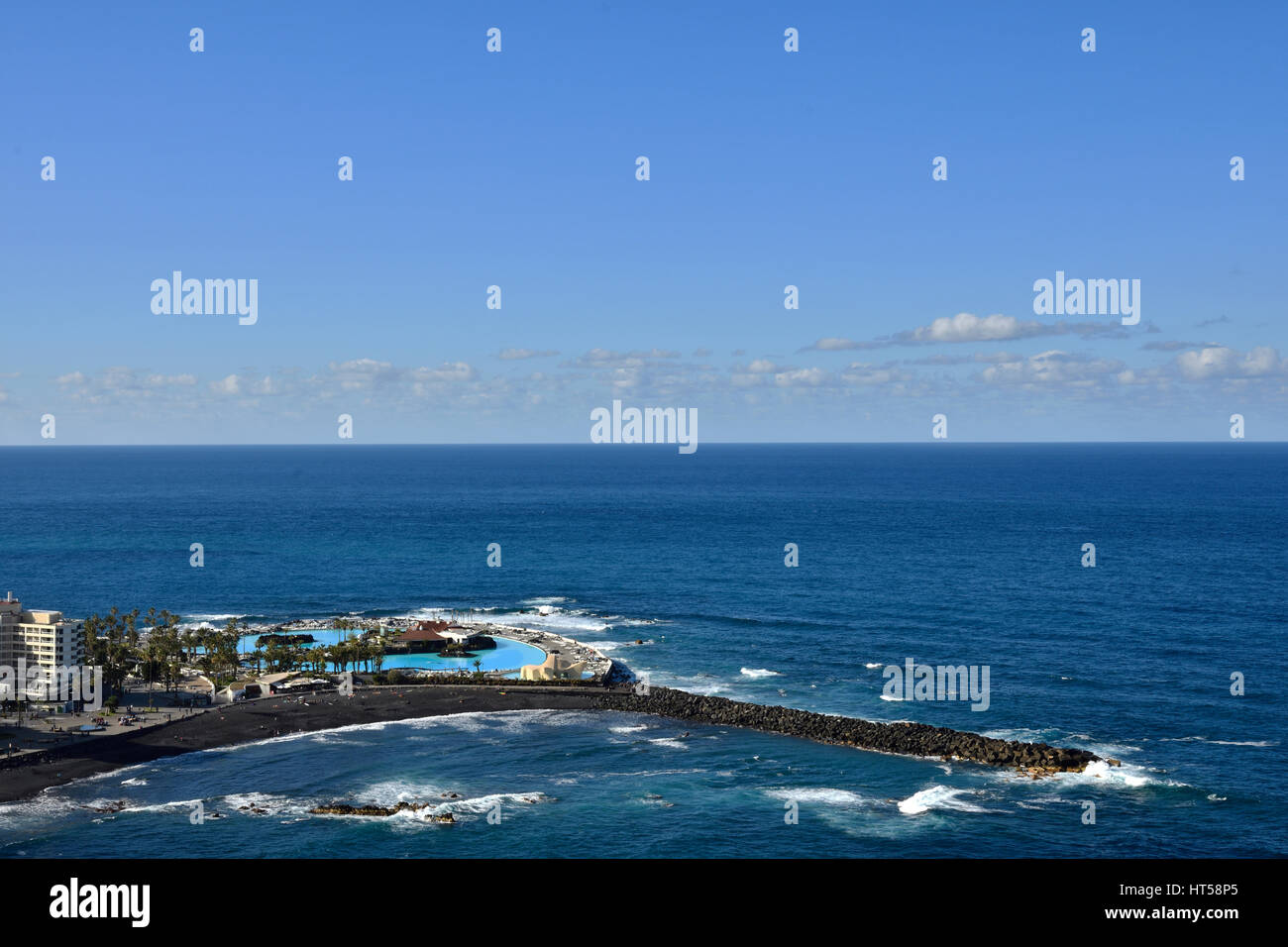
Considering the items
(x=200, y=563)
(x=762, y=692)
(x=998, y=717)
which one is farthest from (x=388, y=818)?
(x=200, y=563)

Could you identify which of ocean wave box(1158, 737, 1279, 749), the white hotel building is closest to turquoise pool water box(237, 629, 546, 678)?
the white hotel building

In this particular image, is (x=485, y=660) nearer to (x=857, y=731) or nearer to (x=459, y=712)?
(x=459, y=712)

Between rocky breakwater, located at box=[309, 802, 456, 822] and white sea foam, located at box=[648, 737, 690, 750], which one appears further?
white sea foam, located at box=[648, 737, 690, 750]

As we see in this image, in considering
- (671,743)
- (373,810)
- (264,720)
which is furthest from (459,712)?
(373,810)

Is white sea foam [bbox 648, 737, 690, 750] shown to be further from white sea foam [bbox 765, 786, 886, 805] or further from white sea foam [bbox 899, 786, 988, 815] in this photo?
white sea foam [bbox 899, 786, 988, 815]
